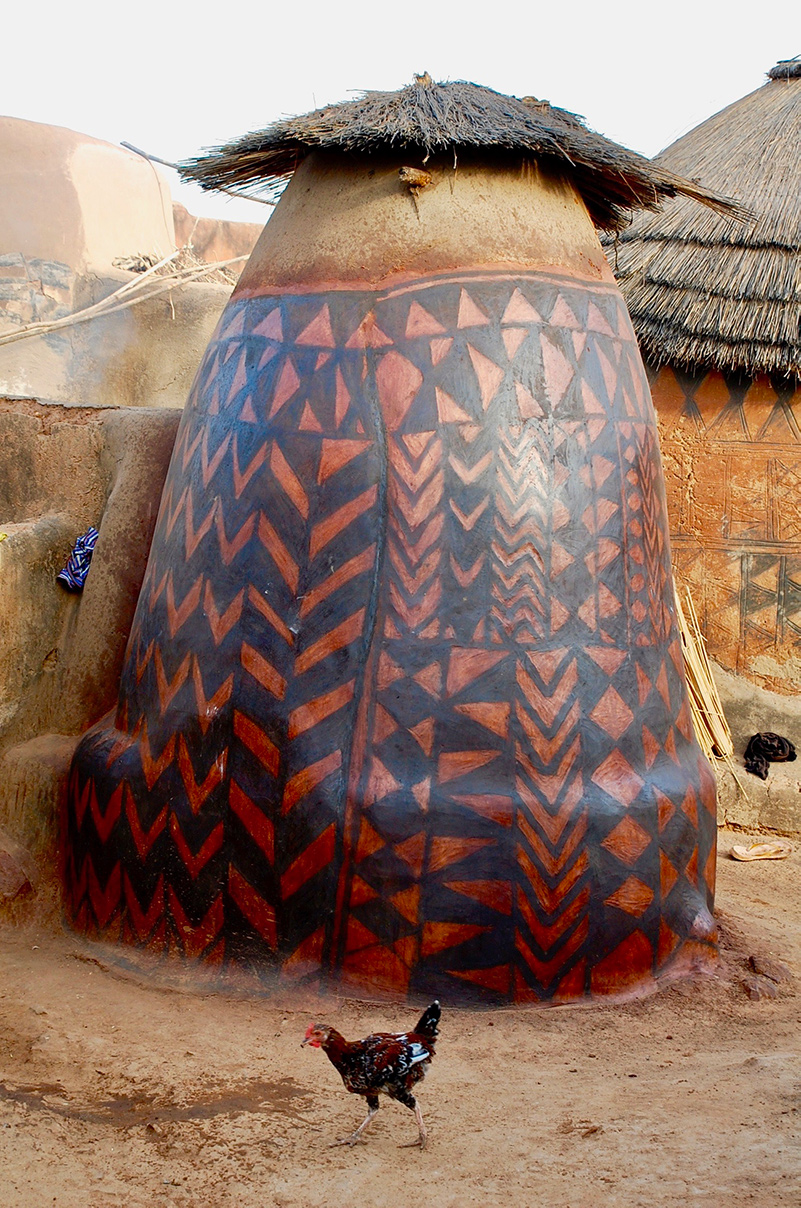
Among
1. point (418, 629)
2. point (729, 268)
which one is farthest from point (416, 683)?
point (729, 268)

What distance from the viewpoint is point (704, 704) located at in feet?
22.8

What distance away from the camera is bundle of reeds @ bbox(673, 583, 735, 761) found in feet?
22.7

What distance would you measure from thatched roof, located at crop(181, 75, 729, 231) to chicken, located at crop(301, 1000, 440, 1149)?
9.23 ft

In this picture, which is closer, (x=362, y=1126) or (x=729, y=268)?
(x=362, y=1126)

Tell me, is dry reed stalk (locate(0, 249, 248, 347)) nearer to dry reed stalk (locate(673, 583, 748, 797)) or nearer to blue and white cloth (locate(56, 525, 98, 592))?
blue and white cloth (locate(56, 525, 98, 592))

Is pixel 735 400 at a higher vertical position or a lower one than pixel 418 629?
higher

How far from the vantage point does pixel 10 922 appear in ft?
14.0

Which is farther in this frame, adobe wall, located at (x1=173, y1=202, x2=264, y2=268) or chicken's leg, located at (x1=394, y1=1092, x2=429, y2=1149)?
Answer: adobe wall, located at (x1=173, y1=202, x2=264, y2=268)

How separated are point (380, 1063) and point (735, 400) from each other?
17.4 feet

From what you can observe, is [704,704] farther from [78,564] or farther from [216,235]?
[216,235]

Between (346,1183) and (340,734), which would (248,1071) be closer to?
(346,1183)

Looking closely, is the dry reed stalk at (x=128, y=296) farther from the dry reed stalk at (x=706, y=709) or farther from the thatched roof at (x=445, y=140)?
the dry reed stalk at (x=706, y=709)

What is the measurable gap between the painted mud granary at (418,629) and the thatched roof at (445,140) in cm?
2

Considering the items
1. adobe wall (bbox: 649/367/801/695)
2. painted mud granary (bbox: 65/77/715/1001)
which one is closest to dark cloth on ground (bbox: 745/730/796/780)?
adobe wall (bbox: 649/367/801/695)
